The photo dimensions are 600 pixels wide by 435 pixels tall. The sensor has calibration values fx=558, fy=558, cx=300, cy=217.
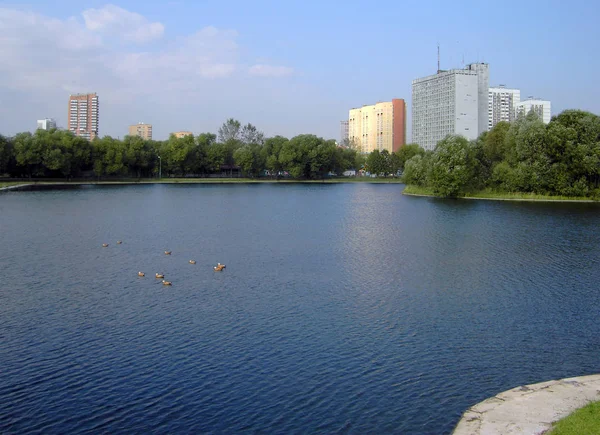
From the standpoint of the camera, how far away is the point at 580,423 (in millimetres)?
9820

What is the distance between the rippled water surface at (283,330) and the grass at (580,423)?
2.31 meters

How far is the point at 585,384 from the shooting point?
12242mm

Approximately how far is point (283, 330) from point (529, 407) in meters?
8.33

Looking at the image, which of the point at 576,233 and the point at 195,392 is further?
the point at 576,233

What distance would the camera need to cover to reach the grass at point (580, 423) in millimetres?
9540

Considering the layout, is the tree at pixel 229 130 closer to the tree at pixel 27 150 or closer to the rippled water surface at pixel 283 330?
the tree at pixel 27 150

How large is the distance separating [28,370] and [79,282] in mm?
10171

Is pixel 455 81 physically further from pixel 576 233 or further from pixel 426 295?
pixel 426 295

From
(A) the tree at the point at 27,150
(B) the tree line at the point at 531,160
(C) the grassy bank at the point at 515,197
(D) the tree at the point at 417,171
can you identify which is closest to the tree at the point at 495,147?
(B) the tree line at the point at 531,160

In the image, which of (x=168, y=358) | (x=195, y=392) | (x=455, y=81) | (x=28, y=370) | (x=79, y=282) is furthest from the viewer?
(x=455, y=81)

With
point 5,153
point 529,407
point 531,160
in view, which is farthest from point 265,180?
point 529,407

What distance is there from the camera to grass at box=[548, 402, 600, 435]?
9.54 metres

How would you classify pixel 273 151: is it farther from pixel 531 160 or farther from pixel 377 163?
pixel 531 160

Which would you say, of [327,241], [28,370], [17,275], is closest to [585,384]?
[28,370]
